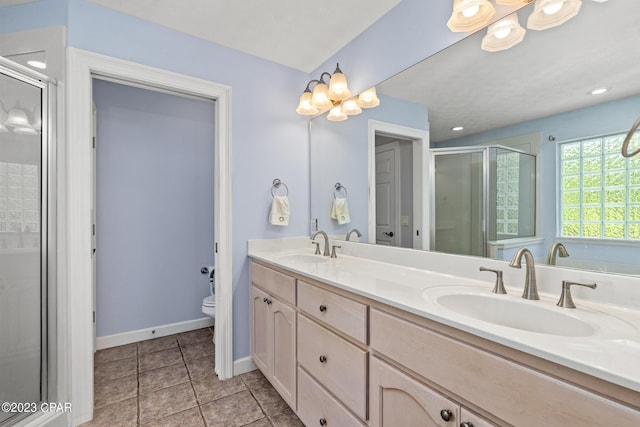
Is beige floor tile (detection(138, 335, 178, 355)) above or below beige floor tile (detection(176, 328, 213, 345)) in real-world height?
above

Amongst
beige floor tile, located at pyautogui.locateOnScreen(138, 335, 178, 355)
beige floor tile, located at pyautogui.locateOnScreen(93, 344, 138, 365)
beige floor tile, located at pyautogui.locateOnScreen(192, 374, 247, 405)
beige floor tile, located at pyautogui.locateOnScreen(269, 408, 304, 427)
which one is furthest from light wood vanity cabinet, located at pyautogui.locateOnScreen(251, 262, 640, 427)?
beige floor tile, located at pyautogui.locateOnScreen(93, 344, 138, 365)

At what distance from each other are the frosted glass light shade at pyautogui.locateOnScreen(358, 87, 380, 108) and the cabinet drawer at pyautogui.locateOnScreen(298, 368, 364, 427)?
1594 millimetres

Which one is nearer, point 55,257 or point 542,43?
point 542,43

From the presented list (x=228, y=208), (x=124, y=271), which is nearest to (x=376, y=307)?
(x=228, y=208)

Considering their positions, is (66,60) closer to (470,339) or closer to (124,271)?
(124,271)

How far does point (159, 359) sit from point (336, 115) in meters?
2.31

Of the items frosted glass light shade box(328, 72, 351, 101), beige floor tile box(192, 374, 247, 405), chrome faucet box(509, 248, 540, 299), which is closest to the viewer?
chrome faucet box(509, 248, 540, 299)

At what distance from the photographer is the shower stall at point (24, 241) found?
1387 mm

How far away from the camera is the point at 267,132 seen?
2205mm

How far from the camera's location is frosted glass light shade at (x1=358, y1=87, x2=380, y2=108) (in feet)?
5.95

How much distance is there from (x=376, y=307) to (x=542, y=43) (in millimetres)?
1159

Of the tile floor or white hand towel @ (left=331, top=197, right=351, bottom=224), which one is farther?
white hand towel @ (left=331, top=197, right=351, bottom=224)

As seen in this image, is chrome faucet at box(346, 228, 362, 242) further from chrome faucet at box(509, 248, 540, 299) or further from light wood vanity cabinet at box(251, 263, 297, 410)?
chrome faucet at box(509, 248, 540, 299)

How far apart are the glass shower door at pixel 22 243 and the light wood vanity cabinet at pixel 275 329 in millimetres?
1117
